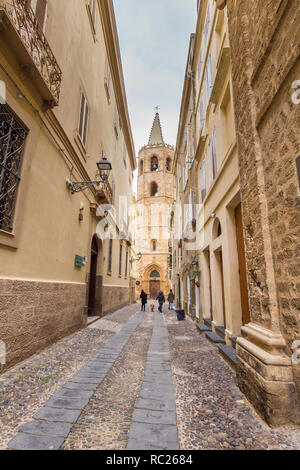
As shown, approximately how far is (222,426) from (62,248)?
207 inches

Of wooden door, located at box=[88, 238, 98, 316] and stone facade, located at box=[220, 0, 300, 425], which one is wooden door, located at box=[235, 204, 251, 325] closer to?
stone facade, located at box=[220, 0, 300, 425]

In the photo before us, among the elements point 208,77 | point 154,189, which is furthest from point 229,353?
point 154,189

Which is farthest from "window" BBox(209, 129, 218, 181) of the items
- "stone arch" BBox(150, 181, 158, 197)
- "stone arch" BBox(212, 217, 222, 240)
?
"stone arch" BBox(150, 181, 158, 197)

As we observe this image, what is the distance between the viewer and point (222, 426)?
7.88ft

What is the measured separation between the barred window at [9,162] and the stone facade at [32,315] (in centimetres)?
113

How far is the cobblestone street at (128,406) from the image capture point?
2.16 meters

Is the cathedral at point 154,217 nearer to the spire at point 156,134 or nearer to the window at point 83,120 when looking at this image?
the spire at point 156,134

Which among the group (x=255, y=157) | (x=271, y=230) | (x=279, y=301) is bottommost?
(x=279, y=301)

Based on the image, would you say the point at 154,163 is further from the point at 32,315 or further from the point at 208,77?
the point at 32,315

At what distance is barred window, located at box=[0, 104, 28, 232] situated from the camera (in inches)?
152

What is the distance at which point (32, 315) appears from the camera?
4.53 meters

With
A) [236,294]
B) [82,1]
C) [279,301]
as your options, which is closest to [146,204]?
[82,1]

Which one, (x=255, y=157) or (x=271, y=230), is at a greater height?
(x=255, y=157)

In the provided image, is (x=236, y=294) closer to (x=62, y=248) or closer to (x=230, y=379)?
(x=230, y=379)
